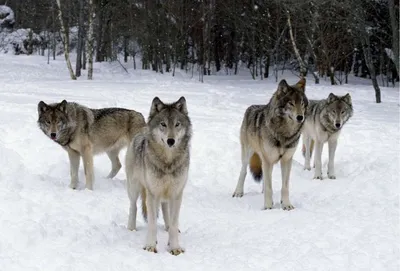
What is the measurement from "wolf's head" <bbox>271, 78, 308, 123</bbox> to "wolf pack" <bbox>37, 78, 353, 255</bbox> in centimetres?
1

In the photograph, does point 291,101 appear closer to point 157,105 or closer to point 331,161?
point 157,105

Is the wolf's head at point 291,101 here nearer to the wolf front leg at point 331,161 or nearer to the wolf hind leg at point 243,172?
the wolf hind leg at point 243,172

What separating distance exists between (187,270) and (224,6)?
34.2 metres

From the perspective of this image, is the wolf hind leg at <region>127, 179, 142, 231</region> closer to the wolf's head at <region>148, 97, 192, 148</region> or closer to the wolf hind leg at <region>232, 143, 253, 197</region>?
the wolf's head at <region>148, 97, 192, 148</region>

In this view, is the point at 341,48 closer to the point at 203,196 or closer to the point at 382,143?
the point at 382,143

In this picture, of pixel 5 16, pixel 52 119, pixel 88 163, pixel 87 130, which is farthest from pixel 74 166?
pixel 5 16

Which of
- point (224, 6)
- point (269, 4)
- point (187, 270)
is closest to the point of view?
point (187, 270)

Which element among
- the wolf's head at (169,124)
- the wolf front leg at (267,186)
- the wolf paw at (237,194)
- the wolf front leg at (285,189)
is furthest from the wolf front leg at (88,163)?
the wolf's head at (169,124)

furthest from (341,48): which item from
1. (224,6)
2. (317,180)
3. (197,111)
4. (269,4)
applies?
(317,180)

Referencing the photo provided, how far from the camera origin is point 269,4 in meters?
34.6

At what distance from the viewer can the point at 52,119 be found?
750 centimetres

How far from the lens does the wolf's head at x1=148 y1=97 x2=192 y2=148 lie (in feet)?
15.7

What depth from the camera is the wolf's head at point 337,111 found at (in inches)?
359

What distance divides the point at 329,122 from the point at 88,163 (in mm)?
4449
